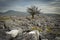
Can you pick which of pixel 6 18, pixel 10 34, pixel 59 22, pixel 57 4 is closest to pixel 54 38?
pixel 59 22

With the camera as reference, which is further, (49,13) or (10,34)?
(49,13)

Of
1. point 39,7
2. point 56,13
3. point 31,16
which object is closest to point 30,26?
point 31,16

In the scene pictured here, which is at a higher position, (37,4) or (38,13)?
(37,4)

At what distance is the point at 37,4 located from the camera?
10.2ft

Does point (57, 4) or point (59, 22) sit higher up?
point (57, 4)

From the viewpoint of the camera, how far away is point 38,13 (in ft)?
10.2

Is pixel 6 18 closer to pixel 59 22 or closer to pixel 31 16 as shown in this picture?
pixel 31 16

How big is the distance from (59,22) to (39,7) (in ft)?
1.95

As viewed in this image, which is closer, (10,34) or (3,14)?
(10,34)

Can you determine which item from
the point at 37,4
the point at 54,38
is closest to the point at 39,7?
the point at 37,4

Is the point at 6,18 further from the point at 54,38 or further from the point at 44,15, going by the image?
the point at 54,38

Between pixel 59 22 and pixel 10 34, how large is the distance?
3.88ft

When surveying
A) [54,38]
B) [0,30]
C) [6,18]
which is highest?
[6,18]

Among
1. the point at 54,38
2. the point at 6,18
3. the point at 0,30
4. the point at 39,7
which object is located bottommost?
the point at 54,38
